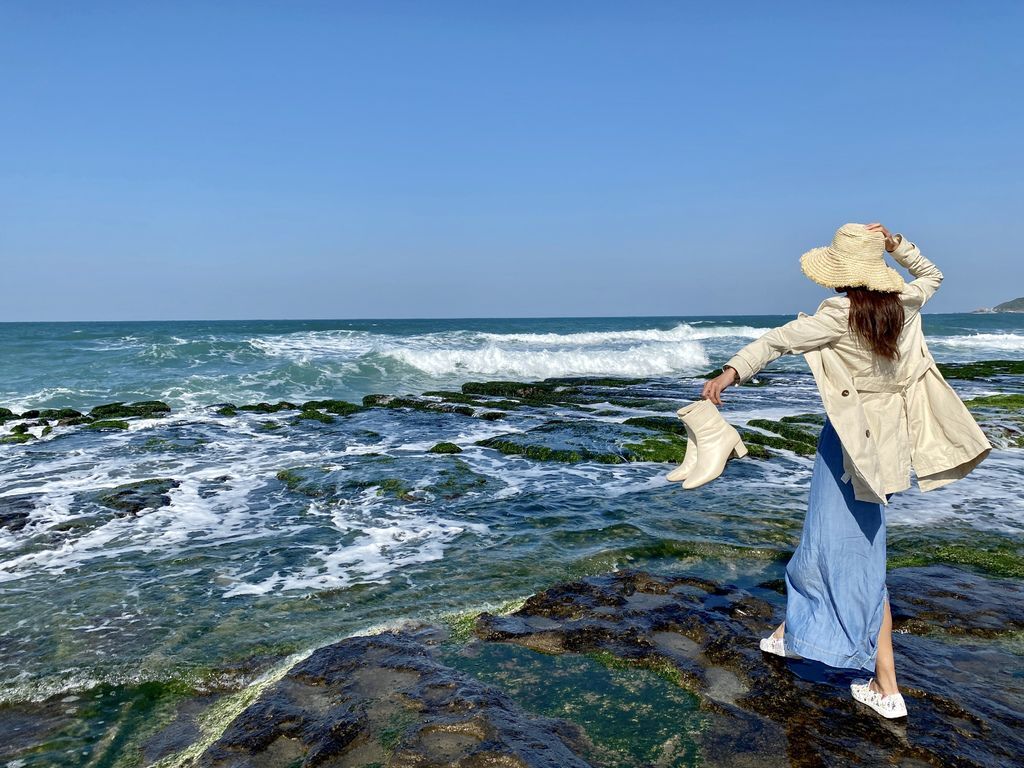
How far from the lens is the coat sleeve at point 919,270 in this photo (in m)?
3.86

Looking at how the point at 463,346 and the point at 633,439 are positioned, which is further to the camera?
the point at 463,346

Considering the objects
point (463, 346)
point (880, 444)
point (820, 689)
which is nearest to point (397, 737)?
point (820, 689)

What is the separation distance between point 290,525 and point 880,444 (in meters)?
7.08

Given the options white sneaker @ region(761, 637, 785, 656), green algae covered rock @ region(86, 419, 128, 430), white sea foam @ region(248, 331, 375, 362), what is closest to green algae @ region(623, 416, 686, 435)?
white sneaker @ region(761, 637, 785, 656)

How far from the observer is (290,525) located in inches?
342

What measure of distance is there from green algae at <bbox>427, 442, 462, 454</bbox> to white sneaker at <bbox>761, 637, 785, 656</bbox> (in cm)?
923

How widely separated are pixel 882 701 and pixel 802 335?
2175 millimetres

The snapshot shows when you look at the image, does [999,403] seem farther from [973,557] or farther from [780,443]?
[973,557]

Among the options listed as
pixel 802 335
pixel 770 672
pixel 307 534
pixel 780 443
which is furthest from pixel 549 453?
pixel 802 335

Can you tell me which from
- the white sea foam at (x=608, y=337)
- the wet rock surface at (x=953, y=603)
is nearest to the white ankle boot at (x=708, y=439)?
the wet rock surface at (x=953, y=603)

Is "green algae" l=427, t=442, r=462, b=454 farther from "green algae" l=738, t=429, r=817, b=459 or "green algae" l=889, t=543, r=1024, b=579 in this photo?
"green algae" l=889, t=543, r=1024, b=579

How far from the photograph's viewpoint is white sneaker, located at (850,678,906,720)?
383 centimetres

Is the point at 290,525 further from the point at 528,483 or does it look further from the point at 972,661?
the point at 972,661

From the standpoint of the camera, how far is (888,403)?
3.86 meters
